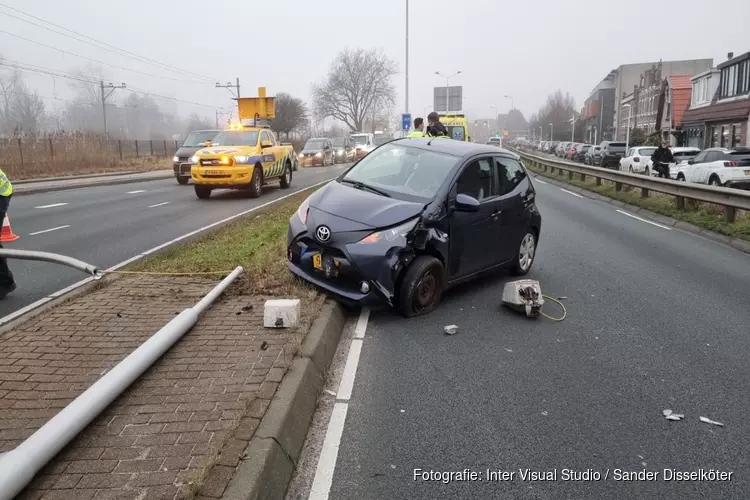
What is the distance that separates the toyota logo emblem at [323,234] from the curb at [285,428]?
1.07 metres

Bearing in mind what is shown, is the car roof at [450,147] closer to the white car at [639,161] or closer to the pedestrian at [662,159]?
the pedestrian at [662,159]

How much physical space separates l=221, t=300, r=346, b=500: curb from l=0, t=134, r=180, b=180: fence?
83.3ft

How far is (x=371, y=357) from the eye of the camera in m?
4.99

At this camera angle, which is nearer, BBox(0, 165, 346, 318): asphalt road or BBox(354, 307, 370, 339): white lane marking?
BBox(354, 307, 370, 339): white lane marking

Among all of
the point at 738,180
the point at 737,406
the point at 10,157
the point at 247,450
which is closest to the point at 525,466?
the point at 247,450

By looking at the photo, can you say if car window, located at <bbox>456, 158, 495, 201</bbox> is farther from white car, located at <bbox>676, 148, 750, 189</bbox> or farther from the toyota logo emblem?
white car, located at <bbox>676, 148, 750, 189</bbox>

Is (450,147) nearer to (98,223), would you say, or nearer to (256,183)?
(98,223)

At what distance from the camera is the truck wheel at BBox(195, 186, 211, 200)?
56.1 ft

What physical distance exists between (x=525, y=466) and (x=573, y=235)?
8.79 metres

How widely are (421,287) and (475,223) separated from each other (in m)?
1.12

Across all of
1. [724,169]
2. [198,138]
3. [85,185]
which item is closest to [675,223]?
[724,169]

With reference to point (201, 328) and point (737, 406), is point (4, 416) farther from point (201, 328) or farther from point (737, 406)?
point (737, 406)

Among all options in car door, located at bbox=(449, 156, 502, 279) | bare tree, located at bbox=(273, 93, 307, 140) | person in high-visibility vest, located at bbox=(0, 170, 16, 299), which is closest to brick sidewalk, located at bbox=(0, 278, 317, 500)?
person in high-visibility vest, located at bbox=(0, 170, 16, 299)

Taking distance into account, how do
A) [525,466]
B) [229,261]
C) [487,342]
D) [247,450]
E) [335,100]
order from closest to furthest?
1. [247,450]
2. [525,466]
3. [487,342]
4. [229,261]
5. [335,100]
